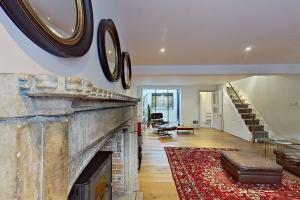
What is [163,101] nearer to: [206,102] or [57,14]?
[206,102]

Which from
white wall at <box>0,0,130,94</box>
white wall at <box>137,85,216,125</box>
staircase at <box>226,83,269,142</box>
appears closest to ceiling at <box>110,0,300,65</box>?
white wall at <box>0,0,130,94</box>

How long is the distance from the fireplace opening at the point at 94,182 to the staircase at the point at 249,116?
5897mm

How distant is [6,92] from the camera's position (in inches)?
19.6

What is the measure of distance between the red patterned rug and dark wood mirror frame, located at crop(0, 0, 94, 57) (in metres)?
2.53

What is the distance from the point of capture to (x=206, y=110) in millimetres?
12758

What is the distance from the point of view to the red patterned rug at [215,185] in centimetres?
293

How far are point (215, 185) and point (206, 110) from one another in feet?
32.2

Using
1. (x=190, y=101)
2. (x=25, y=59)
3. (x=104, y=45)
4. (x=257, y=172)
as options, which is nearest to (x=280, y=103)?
(x=257, y=172)

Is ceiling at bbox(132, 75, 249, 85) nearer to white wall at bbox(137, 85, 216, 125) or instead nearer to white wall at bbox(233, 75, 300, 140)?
white wall at bbox(233, 75, 300, 140)

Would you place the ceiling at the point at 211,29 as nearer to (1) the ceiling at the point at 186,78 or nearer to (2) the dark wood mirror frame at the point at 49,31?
(2) the dark wood mirror frame at the point at 49,31

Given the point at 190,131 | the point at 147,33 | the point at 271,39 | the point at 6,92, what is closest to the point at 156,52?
the point at 147,33

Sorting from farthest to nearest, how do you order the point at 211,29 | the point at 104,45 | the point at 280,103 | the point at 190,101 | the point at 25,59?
1. the point at 190,101
2. the point at 280,103
3. the point at 211,29
4. the point at 104,45
5. the point at 25,59

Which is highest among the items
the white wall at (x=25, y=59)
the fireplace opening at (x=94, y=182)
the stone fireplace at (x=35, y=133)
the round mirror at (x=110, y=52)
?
the round mirror at (x=110, y=52)

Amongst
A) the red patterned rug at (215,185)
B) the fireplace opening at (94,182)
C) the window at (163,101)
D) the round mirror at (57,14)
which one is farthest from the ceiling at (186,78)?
the round mirror at (57,14)
